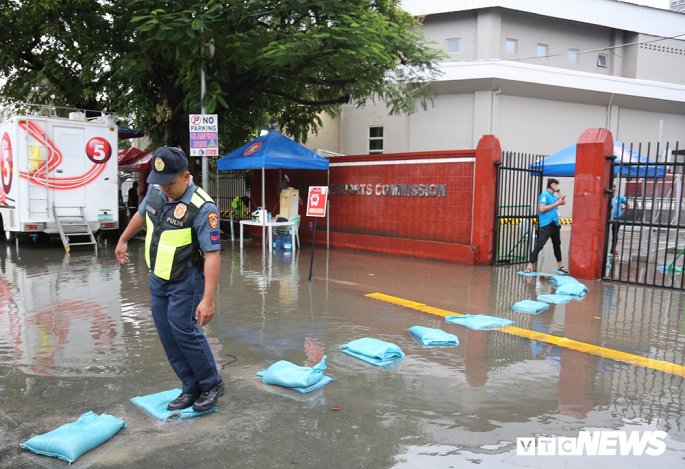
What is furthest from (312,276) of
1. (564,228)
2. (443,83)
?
(564,228)

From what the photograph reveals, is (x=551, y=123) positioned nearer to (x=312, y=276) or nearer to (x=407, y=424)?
(x=312, y=276)

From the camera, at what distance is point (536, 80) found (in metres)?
23.3

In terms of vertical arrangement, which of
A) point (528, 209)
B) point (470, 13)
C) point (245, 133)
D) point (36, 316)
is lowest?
point (36, 316)

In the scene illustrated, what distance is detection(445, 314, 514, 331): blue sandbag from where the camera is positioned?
6641 millimetres

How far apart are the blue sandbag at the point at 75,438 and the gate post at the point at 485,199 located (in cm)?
877

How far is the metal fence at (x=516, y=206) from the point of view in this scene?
1151 centimetres

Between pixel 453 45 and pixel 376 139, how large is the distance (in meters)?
5.52

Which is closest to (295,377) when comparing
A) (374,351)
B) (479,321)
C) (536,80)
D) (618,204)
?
(374,351)

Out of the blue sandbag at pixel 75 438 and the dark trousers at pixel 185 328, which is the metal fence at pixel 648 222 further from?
the blue sandbag at pixel 75 438

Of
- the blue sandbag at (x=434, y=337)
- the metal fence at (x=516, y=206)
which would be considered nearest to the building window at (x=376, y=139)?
the metal fence at (x=516, y=206)

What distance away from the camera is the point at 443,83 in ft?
76.7

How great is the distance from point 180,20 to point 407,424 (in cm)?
992

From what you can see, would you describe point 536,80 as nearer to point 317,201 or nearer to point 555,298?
point 317,201

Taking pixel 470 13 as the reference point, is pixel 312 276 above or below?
below
